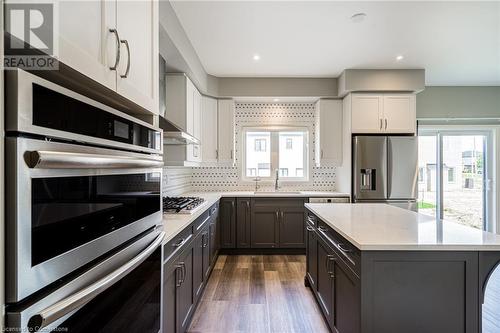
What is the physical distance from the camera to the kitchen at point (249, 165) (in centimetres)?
56

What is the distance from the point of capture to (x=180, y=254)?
1705 mm

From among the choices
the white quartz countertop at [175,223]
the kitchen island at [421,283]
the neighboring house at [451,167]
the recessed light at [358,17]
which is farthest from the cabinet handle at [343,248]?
the neighboring house at [451,167]

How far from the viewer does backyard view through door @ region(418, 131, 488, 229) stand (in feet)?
14.6

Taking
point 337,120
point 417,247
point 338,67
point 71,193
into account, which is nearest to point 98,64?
point 71,193

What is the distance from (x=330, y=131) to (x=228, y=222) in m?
2.14

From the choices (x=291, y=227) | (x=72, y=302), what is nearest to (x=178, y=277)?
(x=72, y=302)

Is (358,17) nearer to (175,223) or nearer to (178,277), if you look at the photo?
(175,223)

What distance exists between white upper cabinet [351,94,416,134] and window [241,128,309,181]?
1.05 meters

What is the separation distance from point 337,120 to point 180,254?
3.30 metres

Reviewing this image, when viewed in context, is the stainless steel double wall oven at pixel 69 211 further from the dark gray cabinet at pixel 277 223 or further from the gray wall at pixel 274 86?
the gray wall at pixel 274 86

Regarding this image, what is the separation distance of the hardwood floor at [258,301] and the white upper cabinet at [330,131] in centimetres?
167

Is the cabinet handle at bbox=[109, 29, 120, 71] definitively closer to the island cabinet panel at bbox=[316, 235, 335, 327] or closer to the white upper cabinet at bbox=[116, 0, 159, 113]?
the white upper cabinet at bbox=[116, 0, 159, 113]

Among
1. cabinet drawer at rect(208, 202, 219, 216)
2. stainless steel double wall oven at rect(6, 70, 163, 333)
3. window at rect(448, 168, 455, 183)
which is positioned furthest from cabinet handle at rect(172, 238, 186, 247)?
window at rect(448, 168, 455, 183)

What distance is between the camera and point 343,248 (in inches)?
61.6
